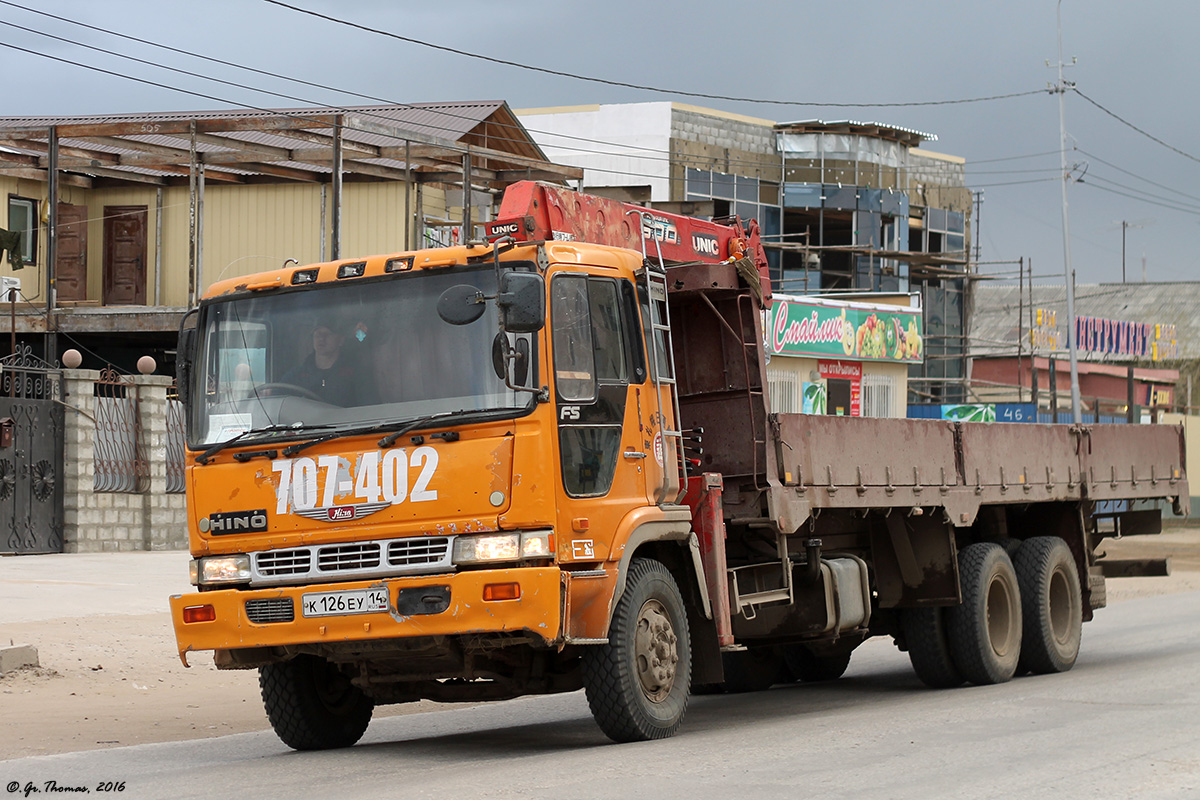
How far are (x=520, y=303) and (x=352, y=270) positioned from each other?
1219 mm

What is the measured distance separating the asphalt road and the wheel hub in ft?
1.10

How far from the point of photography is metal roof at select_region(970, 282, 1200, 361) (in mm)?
63656

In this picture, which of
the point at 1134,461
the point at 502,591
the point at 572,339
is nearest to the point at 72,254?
the point at 1134,461

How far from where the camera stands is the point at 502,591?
7426 millimetres

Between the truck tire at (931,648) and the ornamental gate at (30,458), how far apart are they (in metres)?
12.9

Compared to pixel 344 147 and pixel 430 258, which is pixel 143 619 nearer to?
pixel 430 258

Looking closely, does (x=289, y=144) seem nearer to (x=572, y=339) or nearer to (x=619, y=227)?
(x=619, y=227)

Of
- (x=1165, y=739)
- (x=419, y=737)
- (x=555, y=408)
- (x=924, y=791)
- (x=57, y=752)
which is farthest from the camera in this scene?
(x=419, y=737)

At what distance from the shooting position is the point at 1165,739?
27.3 ft

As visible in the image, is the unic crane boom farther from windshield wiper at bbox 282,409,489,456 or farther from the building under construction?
the building under construction

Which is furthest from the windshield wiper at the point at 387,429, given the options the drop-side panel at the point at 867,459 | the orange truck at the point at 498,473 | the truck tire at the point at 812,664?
→ the truck tire at the point at 812,664

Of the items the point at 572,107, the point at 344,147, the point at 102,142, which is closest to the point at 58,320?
the point at 102,142

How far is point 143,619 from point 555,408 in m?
9.22

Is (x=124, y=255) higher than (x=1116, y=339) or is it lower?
lower
